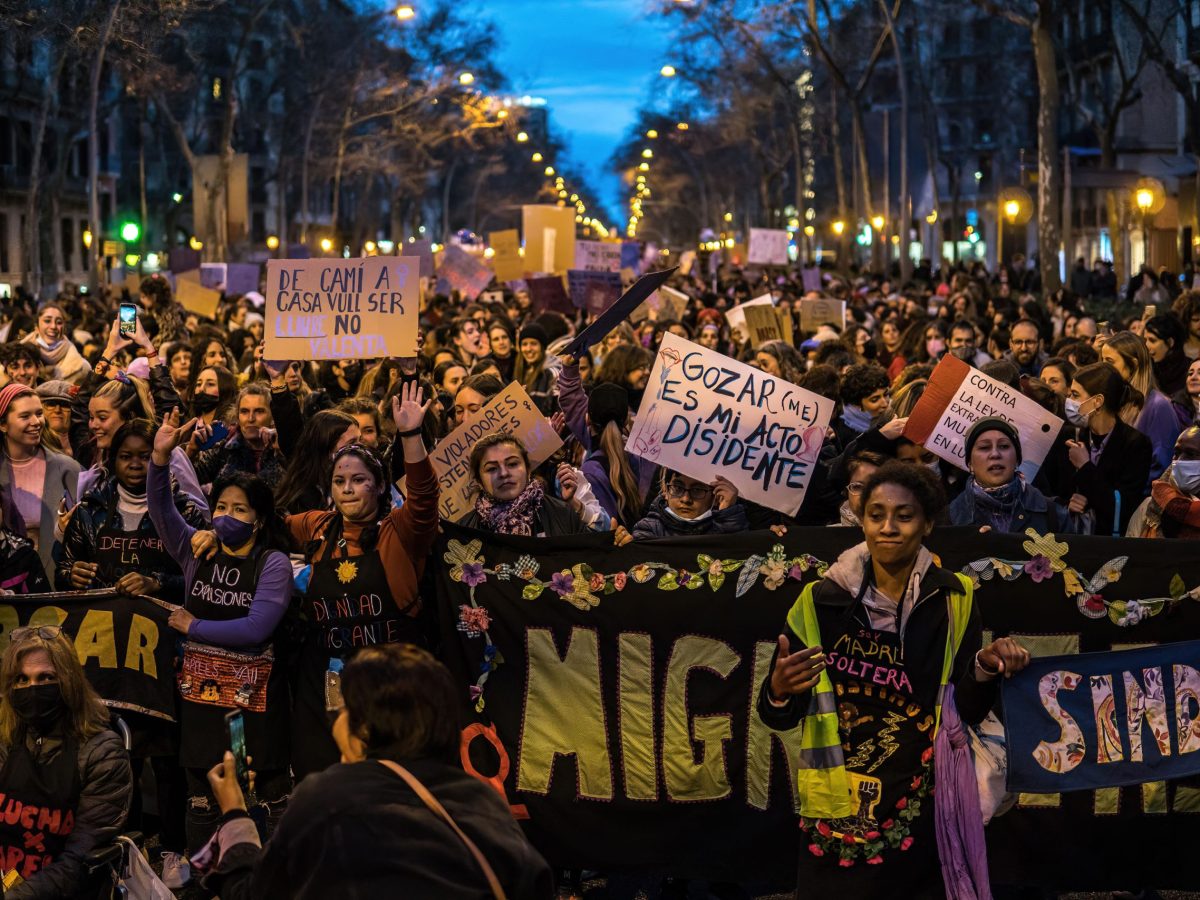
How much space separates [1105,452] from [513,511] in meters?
3.00

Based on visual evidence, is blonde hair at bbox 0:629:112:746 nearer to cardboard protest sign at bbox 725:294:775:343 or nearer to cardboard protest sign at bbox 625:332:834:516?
cardboard protest sign at bbox 625:332:834:516

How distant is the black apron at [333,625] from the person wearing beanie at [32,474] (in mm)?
2169

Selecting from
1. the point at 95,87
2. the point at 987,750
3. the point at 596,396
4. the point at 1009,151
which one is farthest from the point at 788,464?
the point at 1009,151

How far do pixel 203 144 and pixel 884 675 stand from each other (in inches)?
2865

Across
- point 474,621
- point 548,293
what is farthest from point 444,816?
point 548,293

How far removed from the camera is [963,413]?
8.25m

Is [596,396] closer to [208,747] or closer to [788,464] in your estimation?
[788,464]

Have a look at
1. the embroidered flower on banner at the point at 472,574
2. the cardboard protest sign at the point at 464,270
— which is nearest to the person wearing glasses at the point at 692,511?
the embroidered flower on banner at the point at 472,574

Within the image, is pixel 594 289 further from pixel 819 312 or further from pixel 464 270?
pixel 464 270

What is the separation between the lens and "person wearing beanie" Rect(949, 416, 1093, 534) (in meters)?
7.16

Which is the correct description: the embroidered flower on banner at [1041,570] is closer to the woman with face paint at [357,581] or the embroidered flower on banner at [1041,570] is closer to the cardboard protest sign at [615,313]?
the woman with face paint at [357,581]

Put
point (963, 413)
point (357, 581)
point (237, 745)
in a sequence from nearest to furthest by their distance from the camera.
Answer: point (237, 745) < point (357, 581) < point (963, 413)

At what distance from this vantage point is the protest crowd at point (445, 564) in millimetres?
3883

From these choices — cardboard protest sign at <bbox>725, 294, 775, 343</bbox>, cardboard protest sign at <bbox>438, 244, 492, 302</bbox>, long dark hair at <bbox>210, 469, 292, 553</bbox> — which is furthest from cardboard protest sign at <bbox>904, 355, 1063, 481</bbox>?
cardboard protest sign at <bbox>438, 244, 492, 302</bbox>
